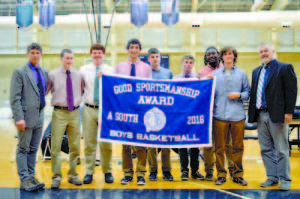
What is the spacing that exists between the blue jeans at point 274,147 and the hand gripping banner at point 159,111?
2.25 feet

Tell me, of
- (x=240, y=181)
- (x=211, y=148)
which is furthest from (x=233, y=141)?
(x=240, y=181)

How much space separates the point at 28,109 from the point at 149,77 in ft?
5.10

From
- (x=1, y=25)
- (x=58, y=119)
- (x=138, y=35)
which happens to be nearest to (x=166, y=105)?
(x=58, y=119)

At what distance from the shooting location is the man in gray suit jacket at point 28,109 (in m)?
3.61

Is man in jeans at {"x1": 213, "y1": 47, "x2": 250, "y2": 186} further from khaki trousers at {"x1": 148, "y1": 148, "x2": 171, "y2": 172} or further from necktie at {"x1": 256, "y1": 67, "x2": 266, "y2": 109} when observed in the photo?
khaki trousers at {"x1": 148, "y1": 148, "x2": 171, "y2": 172}

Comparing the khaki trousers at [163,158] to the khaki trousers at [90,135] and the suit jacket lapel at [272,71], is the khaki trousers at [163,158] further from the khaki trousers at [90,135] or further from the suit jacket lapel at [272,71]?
the suit jacket lapel at [272,71]

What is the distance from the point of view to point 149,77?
421 centimetres

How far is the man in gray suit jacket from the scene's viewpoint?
361 cm

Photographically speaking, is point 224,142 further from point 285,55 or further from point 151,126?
point 285,55

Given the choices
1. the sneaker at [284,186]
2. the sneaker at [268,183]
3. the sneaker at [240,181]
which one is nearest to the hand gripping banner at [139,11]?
the sneaker at [240,181]

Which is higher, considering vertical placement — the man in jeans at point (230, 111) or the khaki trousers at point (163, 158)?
the man in jeans at point (230, 111)

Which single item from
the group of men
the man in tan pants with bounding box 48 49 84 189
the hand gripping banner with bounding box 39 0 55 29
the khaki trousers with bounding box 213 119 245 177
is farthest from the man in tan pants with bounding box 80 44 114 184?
the hand gripping banner with bounding box 39 0 55 29

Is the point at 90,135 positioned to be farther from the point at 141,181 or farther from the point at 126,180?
the point at 141,181

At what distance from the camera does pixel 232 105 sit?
13.2 ft
